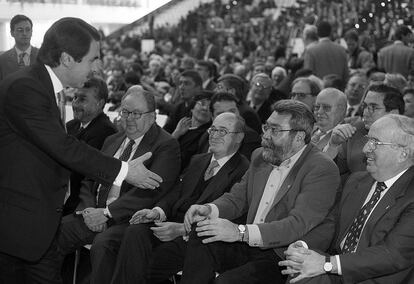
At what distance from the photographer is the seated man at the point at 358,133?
4.35 m

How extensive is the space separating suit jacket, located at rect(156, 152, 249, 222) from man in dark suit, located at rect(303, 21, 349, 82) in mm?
4577

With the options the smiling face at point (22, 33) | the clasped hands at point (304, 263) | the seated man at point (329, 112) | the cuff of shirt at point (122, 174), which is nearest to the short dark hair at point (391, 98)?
the seated man at point (329, 112)

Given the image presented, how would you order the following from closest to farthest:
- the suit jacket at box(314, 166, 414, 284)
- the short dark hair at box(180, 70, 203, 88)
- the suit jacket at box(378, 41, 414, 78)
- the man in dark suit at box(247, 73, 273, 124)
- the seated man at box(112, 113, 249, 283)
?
the suit jacket at box(314, 166, 414, 284) < the seated man at box(112, 113, 249, 283) < the man in dark suit at box(247, 73, 273, 124) < the short dark hair at box(180, 70, 203, 88) < the suit jacket at box(378, 41, 414, 78)

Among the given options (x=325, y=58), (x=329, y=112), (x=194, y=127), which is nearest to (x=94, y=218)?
(x=194, y=127)

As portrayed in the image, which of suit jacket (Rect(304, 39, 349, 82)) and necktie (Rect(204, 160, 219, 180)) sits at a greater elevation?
suit jacket (Rect(304, 39, 349, 82))

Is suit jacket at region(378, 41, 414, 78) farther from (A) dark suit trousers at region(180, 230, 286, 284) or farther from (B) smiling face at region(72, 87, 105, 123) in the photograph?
(A) dark suit trousers at region(180, 230, 286, 284)

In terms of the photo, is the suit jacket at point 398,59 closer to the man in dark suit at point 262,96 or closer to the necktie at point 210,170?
the man in dark suit at point 262,96

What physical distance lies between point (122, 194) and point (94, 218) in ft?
0.82

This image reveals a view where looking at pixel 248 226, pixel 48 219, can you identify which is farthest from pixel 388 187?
pixel 48 219

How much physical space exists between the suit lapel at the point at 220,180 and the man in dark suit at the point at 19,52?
263 cm

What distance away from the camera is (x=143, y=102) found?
4.88 m

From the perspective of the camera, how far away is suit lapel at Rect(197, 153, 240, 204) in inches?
172

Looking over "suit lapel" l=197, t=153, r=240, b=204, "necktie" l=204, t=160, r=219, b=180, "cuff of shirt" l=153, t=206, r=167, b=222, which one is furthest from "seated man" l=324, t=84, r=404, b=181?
"cuff of shirt" l=153, t=206, r=167, b=222

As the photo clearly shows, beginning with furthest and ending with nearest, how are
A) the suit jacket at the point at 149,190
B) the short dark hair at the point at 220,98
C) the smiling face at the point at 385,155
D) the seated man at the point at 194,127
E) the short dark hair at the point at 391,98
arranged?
the seated man at the point at 194,127 < the short dark hair at the point at 220,98 < the short dark hair at the point at 391,98 < the suit jacket at the point at 149,190 < the smiling face at the point at 385,155
